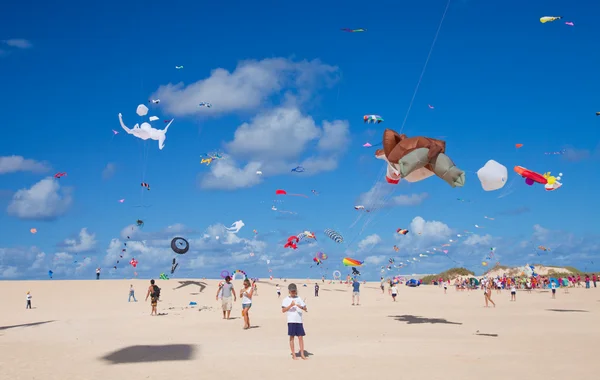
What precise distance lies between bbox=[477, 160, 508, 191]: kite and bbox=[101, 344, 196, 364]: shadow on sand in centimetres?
1083

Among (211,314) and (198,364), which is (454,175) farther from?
(211,314)

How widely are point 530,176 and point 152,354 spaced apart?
1534 cm

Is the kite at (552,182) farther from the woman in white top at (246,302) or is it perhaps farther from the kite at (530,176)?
the woman in white top at (246,302)

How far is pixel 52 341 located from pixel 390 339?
997cm

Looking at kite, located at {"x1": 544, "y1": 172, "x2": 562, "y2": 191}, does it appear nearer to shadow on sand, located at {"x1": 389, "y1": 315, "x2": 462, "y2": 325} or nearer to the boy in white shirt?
shadow on sand, located at {"x1": 389, "y1": 315, "x2": 462, "y2": 325}

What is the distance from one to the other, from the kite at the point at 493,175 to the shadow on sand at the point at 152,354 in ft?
35.5

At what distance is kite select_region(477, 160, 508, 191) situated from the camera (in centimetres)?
1703

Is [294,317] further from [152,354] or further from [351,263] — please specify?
[351,263]

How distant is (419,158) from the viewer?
16078mm

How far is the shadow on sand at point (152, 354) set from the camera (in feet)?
38.2

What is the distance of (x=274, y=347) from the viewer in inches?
524

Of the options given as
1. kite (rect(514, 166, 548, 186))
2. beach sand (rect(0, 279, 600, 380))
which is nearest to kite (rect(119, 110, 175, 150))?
beach sand (rect(0, 279, 600, 380))

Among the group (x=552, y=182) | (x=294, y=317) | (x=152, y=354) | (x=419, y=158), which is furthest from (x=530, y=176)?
(x=152, y=354)

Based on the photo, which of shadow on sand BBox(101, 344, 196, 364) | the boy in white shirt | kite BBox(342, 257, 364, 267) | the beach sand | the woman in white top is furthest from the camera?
kite BBox(342, 257, 364, 267)
